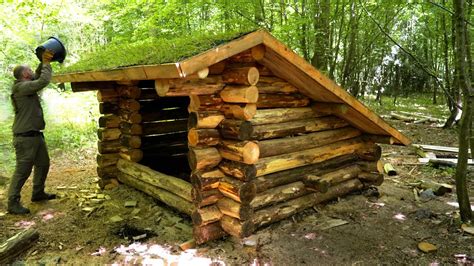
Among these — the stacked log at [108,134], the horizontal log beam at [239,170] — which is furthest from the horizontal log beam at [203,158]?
the stacked log at [108,134]

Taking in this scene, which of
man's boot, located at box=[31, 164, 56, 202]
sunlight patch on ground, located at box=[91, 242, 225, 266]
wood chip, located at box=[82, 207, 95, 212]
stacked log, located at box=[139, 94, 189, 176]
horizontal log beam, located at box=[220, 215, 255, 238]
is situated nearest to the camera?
sunlight patch on ground, located at box=[91, 242, 225, 266]

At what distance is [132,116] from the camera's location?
21.1 ft

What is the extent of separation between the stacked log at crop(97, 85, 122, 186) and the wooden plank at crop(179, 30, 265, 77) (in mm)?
3798

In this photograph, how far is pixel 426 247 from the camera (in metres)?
4.42

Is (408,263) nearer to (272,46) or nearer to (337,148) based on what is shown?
A: (337,148)

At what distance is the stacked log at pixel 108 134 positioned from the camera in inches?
265

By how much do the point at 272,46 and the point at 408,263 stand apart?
3202mm

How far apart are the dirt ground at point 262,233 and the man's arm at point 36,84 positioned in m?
2.10

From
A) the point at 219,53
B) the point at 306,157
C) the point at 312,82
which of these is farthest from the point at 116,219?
the point at 312,82

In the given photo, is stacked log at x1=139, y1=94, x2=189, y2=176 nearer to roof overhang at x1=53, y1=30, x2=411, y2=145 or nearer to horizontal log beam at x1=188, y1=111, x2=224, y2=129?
roof overhang at x1=53, y1=30, x2=411, y2=145

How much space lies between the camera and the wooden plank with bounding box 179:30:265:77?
11.2ft

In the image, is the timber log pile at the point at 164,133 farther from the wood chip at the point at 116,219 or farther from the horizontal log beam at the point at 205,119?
the horizontal log beam at the point at 205,119

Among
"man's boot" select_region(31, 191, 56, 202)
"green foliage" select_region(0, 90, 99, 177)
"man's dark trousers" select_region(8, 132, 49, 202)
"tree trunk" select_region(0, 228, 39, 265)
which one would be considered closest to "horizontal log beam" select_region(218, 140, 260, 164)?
"tree trunk" select_region(0, 228, 39, 265)

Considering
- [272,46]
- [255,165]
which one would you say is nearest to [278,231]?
[255,165]
